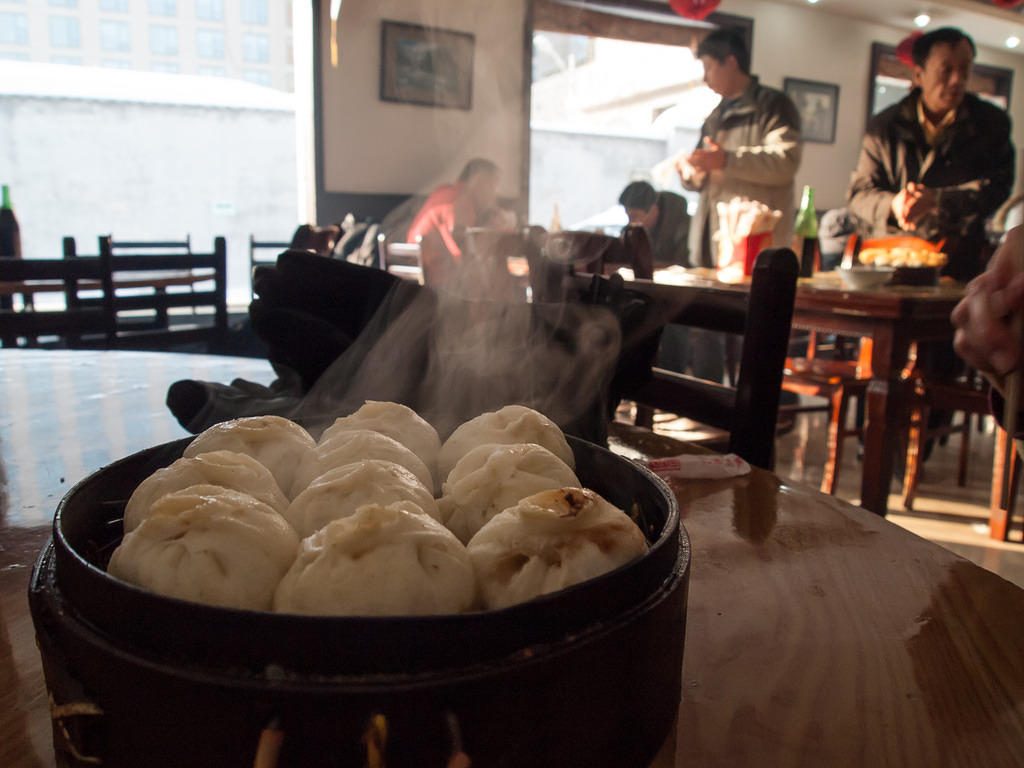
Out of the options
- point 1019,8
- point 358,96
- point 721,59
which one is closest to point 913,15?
point 1019,8

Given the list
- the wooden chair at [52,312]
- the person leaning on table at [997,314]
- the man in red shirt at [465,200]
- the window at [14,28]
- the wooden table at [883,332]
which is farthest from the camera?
the window at [14,28]

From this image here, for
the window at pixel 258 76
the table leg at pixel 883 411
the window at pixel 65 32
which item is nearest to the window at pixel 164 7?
the window at pixel 258 76

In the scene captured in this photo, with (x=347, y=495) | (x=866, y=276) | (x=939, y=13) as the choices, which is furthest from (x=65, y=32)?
(x=939, y=13)

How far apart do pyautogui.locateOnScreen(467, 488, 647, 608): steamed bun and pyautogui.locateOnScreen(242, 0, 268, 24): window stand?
8.66 m

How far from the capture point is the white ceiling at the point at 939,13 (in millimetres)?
8555

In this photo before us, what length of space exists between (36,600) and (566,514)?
1.20 feet

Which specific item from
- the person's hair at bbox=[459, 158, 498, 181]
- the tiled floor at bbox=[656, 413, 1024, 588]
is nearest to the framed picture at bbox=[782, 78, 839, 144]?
the person's hair at bbox=[459, 158, 498, 181]

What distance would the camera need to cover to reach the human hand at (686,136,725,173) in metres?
4.04

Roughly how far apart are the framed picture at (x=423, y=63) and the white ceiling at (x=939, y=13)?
4.17 meters

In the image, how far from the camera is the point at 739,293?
158 cm

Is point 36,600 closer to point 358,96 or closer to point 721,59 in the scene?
point 721,59

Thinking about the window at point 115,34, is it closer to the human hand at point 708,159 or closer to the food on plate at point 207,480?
the human hand at point 708,159

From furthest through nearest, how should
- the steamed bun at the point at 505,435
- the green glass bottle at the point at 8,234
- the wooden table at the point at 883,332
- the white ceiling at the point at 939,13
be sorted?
the white ceiling at the point at 939,13 → the green glass bottle at the point at 8,234 → the wooden table at the point at 883,332 → the steamed bun at the point at 505,435

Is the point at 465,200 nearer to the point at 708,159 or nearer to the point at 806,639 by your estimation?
the point at 708,159
